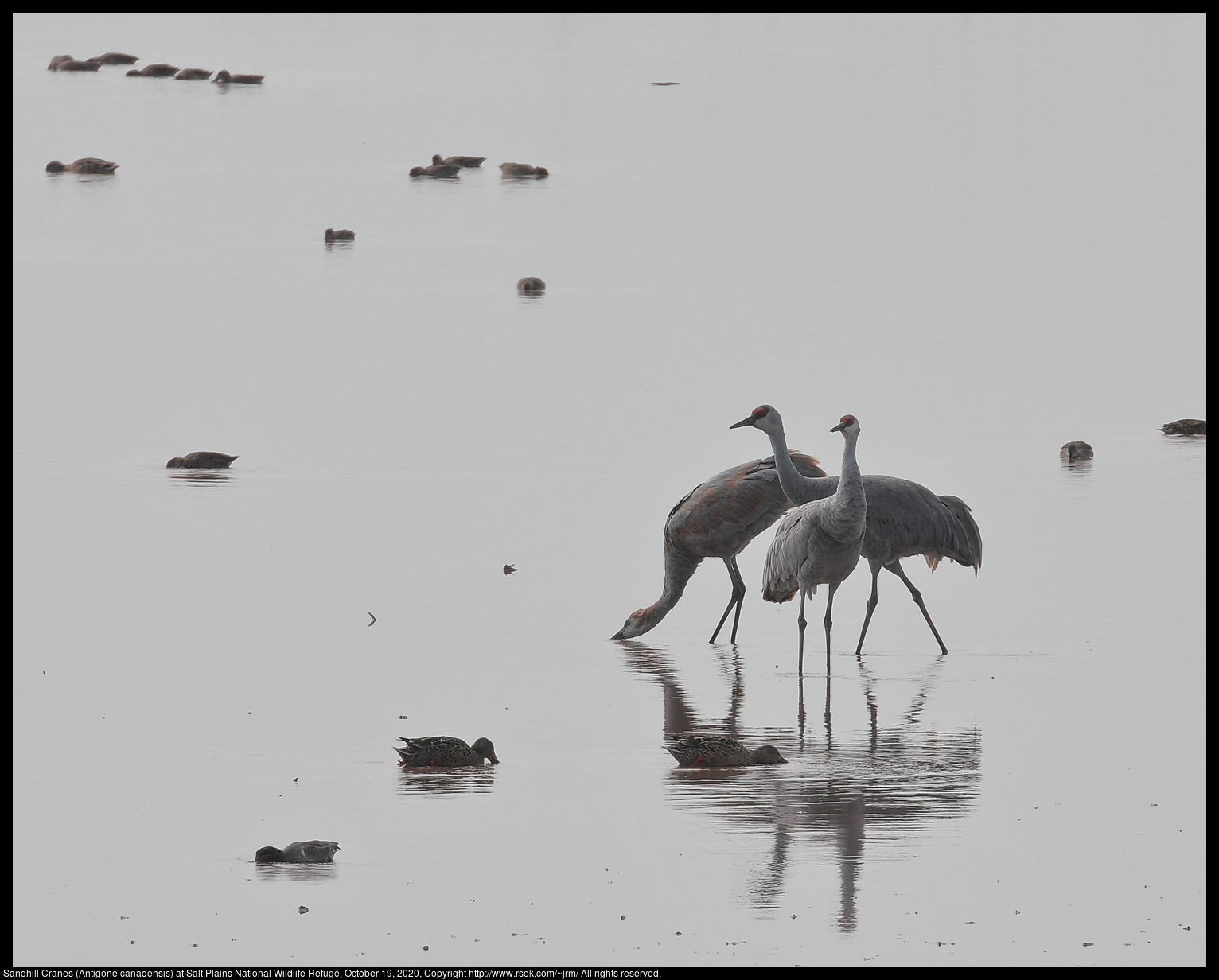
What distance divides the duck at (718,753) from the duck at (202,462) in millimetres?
11160

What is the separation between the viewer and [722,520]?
16094 mm

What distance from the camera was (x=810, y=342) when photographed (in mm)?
32250

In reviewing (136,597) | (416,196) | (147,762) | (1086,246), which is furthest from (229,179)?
(147,762)

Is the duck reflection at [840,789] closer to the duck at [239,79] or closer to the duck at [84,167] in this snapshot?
the duck at [84,167]

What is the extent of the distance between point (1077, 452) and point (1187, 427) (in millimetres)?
2267

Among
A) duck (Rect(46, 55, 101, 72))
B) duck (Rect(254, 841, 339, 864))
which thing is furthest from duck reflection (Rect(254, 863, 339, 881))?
duck (Rect(46, 55, 101, 72))

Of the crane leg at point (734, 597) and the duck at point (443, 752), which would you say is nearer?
the duck at point (443, 752)

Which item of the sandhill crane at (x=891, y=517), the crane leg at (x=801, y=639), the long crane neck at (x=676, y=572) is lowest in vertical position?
the crane leg at (x=801, y=639)

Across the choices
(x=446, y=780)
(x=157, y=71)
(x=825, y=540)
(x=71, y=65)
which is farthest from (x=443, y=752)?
(x=71, y=65)

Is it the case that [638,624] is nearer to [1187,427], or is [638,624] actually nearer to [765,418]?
[765,418]

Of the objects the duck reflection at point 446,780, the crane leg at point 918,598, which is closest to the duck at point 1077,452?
the crane leg at point 918,598

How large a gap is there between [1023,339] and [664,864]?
2415 cm

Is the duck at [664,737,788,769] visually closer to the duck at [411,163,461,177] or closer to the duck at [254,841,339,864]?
the duck at [254,841,339,864]

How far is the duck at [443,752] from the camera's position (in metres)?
11.8
